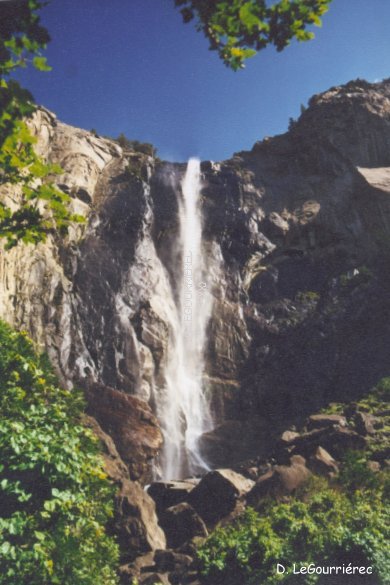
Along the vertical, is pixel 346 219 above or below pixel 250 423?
above

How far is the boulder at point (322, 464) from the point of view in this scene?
14000 mm

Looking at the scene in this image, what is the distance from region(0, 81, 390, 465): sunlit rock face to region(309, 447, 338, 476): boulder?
616 centimetres

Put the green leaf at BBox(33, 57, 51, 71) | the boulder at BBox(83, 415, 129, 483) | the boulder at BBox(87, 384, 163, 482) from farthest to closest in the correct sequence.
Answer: the boulder at BBox(87, 384, 163, 482)
the boulder at BBox(83, 415, 129, 483)
the green leaf at BBox(33, 57, 51, 71)

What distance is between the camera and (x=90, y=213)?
27.2 meters

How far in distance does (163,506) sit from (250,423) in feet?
26.8

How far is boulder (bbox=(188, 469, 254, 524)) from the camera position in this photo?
45.9ft

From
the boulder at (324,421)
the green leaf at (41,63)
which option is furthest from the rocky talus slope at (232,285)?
→ the green leaf at (41,63)

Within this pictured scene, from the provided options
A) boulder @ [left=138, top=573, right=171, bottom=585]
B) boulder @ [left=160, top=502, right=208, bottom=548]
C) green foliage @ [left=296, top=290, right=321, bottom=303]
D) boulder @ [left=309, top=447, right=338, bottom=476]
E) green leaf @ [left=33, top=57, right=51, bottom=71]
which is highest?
green foliage @ [left=296, top=290, right=321, bottom=303]

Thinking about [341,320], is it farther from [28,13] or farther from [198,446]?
[28,13]

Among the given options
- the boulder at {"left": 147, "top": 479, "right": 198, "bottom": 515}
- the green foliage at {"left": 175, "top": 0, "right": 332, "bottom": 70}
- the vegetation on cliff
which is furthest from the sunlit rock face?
the green foliage at {"left": 175, "top": 0, "right": 332, "bottom": 70}

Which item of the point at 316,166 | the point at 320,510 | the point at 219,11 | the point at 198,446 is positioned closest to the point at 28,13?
the point at 219,11

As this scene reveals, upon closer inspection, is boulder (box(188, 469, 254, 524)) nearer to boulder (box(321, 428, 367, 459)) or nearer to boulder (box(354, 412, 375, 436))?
boulder (box(321, 428, 367, 459))

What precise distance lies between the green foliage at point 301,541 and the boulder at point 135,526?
1973 millimetres

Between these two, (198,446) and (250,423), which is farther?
(250,423)
